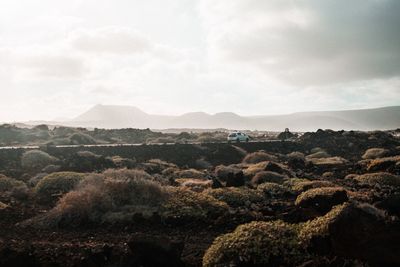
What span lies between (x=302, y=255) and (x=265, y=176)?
16033mm

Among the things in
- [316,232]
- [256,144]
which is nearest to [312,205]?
[316,232]

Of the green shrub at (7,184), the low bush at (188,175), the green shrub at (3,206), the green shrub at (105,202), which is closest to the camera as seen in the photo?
the green shrub at (105,202)

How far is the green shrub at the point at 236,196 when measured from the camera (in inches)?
834

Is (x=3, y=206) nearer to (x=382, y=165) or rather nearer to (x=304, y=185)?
(x=304, y=185)

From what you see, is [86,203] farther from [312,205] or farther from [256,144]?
[256,144]

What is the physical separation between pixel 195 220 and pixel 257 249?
5.61 meters

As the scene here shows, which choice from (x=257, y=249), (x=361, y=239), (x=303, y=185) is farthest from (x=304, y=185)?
(x=361, y=239)

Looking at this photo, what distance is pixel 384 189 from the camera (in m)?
25.4

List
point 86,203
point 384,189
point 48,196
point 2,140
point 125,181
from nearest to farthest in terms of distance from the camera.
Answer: point 86,203
point 125,181
point 48,196
point 384,189
point 2,140

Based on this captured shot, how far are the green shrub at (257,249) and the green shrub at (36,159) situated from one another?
26.3m

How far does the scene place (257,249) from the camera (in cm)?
1237

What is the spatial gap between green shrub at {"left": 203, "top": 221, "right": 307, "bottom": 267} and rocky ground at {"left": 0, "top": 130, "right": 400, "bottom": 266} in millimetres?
28

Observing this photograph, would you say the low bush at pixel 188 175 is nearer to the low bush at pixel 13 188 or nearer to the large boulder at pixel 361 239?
the low bush at pixel 13 188

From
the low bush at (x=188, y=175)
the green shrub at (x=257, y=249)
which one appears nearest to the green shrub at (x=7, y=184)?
the low bush at (x=188, y=175)
